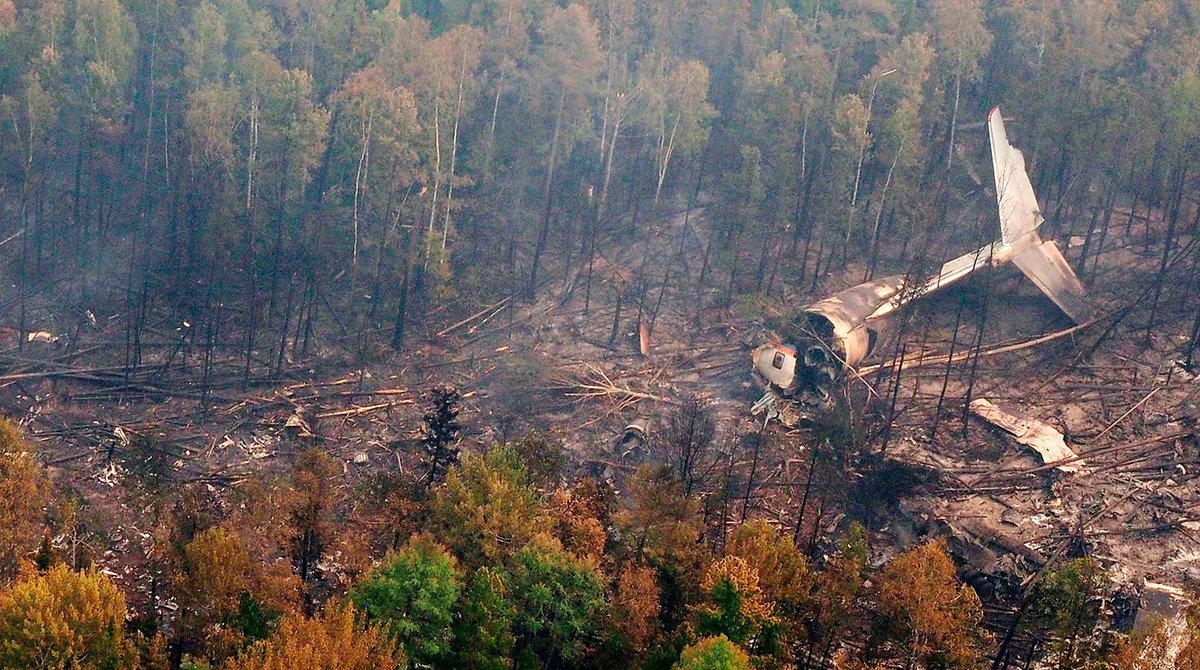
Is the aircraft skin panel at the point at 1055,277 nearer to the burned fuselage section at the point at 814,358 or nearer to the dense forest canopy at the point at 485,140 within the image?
the dense forest canopy at the point at 485,140

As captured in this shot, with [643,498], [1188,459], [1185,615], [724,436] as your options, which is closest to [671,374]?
[724,436]

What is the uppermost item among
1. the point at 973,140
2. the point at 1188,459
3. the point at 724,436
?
the point at 973,140

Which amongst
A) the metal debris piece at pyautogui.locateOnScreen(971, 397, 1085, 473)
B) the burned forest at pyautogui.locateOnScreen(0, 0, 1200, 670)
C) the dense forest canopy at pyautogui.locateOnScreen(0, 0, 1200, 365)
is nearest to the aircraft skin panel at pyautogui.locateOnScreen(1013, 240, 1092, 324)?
the burned forest at pyautogui.locateOnScreen(0, 0, 1200, 670)

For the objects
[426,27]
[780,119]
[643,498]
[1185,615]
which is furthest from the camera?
[426,27]

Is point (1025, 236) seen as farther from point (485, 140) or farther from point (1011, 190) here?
point (485, 140)

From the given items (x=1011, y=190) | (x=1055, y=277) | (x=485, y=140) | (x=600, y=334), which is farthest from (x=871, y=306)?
(x=485, y=140)

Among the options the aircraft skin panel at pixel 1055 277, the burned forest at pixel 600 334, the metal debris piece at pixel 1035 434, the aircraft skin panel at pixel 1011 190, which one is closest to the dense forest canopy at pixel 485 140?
the burned forest at pixel 600 334

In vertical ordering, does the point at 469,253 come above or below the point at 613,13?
below

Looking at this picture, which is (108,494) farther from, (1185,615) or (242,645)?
(1185,615)
